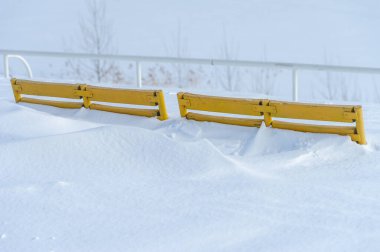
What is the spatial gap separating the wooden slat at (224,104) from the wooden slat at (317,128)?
24cm

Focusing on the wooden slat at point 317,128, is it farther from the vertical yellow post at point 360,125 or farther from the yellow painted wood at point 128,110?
the yellow painted wood at point 128,110

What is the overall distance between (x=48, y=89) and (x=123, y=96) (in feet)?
4.07

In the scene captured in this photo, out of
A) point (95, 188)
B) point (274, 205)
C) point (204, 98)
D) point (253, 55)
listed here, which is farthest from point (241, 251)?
point (253, 55)

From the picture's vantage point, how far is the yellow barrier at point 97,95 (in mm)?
8945

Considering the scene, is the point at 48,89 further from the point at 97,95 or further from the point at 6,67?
the point at 6,67

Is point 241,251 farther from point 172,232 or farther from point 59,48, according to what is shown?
point 59,48

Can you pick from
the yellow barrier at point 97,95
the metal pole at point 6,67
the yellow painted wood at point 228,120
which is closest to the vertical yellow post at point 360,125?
the yellow painted wood at point 228,120

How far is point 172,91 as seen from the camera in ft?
43.6

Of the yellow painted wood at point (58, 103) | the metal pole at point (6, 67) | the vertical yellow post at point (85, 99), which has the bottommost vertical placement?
the metal pole at point (6, 67)

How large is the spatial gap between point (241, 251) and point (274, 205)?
937 mm

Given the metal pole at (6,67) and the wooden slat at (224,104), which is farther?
the metal pole at (6,67)

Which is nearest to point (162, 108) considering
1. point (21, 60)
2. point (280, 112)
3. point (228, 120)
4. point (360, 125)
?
point (228, 120)

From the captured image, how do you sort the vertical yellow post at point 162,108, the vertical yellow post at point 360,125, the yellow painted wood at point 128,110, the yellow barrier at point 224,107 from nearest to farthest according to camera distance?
the vertical yellow post at point 360,125 < the yellow barrier at point 224,107 < the vertical yellow post at point 162,108 < the yellow painted wood at point 128,110

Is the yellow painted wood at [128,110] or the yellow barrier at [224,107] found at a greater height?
the yellow barrier at [224,107]
